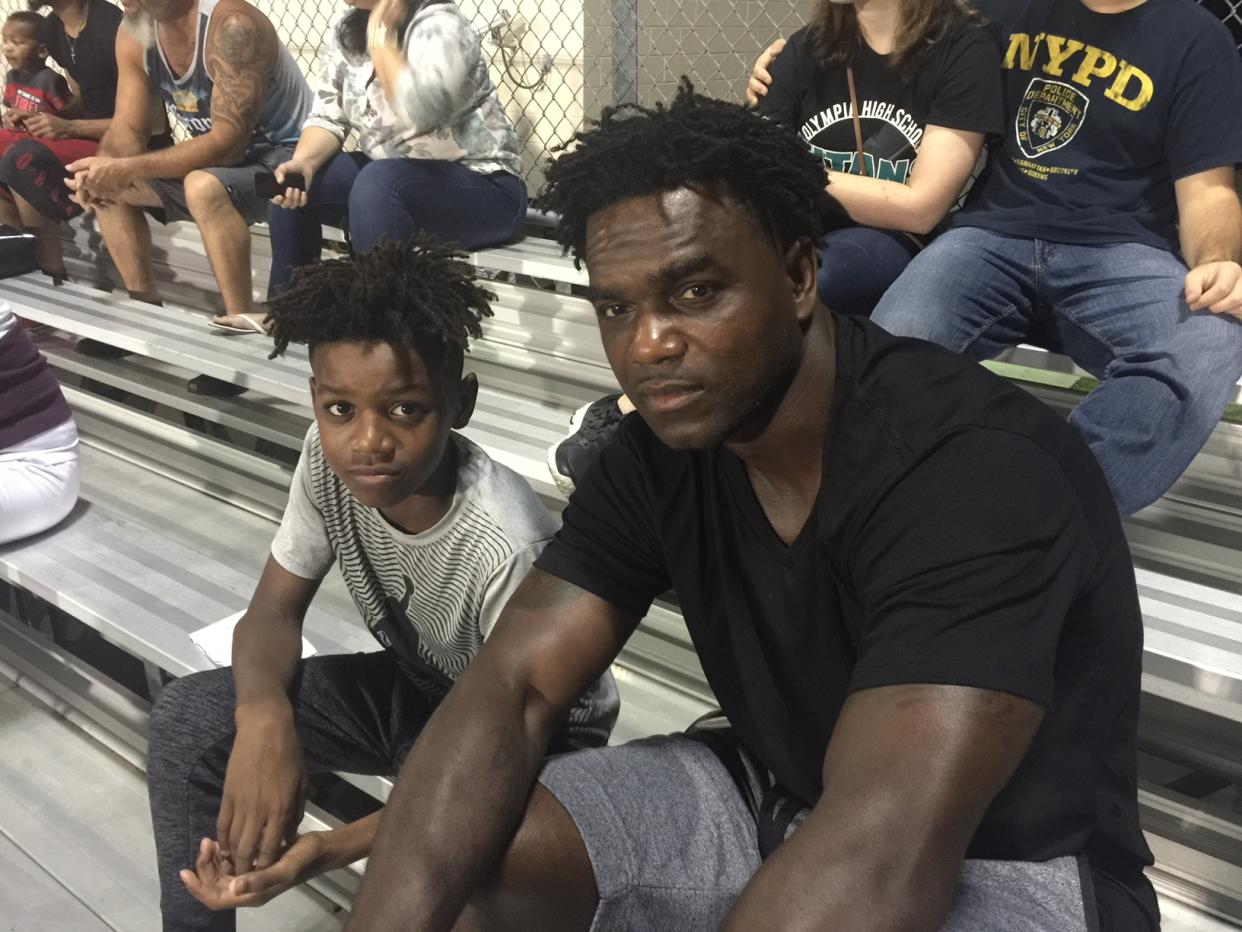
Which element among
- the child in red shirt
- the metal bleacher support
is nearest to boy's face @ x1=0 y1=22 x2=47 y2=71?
the child in red shirt

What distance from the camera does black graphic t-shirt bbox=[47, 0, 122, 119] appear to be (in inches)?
125

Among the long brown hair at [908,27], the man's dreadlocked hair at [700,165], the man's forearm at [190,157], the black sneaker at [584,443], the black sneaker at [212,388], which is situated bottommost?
the black sneaker at [212,388]

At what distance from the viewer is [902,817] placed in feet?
2.44

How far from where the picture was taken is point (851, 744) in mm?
785

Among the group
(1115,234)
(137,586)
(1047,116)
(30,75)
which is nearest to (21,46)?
(30,75)

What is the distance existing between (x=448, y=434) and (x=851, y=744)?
0.63 m

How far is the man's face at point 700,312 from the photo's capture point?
891mm

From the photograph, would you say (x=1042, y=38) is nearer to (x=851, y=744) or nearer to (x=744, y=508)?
(x=744, y=508)

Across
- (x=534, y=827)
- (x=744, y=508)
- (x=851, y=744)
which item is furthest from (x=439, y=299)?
(x=851, y=744)

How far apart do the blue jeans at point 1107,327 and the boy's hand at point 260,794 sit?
1015mm

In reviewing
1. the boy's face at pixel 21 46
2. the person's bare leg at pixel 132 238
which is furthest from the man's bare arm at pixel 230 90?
the boy's face at pixel 21 46

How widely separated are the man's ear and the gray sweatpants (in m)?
0.76

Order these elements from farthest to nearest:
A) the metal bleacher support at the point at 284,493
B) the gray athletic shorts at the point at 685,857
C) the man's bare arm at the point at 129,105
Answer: the man's bare arm at the point at 129,105, the metal bleacher support at the point at 284,493, the gray athletic shorts at the point at 685,857

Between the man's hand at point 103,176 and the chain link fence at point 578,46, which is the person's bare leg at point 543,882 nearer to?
the man's hand at point 103,176
